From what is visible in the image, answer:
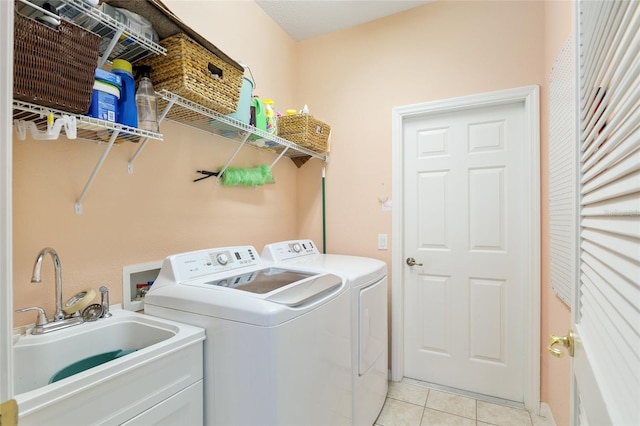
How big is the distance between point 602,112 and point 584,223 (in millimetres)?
256

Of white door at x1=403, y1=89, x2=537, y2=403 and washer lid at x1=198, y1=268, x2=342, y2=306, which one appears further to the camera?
white door at x1=403, y1=89, x2=537, y2=403

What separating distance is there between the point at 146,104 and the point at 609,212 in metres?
1.51

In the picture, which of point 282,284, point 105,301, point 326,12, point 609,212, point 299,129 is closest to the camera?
point 609,212

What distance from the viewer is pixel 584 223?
0.74m

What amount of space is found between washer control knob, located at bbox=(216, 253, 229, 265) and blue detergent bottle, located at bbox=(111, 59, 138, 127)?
745 mm

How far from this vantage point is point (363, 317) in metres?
1.76

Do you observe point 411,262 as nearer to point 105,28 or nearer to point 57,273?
point 57,273

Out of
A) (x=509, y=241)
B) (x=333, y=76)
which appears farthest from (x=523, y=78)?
(x=333, y=76)

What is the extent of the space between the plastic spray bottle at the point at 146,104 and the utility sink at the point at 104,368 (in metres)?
0.80

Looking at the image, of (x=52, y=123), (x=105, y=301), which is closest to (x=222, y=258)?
(x=105, y=301)

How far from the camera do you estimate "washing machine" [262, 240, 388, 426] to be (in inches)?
67.1

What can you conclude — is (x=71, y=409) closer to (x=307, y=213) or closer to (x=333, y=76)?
(x=307, y=213)

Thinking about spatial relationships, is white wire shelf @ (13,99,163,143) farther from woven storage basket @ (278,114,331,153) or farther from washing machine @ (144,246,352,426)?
woven storage basket @ (278,114,331,153)

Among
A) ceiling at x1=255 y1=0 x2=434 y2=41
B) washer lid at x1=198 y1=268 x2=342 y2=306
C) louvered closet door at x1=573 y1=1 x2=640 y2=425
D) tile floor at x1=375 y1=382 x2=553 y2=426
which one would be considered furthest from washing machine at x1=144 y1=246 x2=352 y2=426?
ceiling at x1=255 y1=0 x2=434 y2=41
